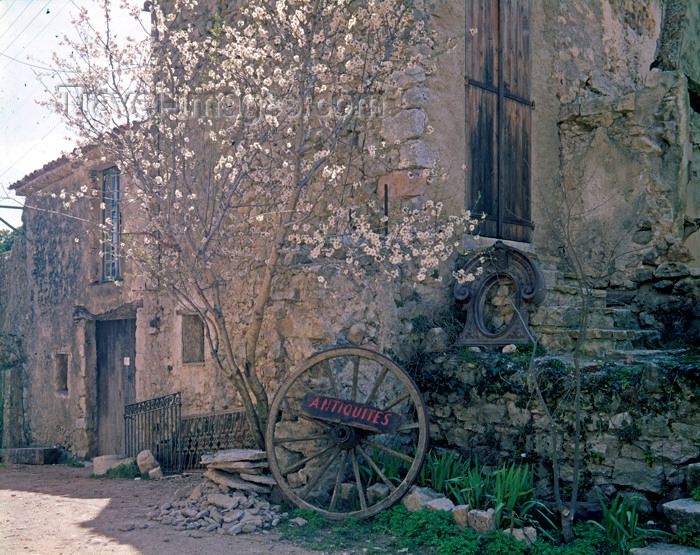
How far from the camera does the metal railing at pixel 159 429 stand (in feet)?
23.8

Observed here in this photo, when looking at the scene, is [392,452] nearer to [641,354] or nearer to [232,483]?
[232,483]

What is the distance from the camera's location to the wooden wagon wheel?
5.01 metres

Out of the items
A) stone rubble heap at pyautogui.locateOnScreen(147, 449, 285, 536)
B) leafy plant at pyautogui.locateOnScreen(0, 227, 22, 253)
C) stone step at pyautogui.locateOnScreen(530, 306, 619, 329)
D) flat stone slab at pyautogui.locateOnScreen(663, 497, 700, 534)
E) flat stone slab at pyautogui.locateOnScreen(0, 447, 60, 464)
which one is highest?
leafy plant at pyautogui.locateOnScreen(0, 227, 22, 253)

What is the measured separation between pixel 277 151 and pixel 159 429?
3.48 metres

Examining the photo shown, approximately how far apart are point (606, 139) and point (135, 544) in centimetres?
619

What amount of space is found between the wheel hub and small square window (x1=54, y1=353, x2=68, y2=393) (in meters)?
6.92

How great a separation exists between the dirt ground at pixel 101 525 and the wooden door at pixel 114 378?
6.58 feet

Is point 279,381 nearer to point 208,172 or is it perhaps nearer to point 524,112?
point 208,172

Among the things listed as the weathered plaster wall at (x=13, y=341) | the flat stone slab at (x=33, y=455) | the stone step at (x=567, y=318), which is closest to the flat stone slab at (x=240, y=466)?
the stone step at (x=567, y=318)

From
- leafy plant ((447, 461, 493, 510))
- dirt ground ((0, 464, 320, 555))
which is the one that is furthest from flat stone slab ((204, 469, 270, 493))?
leafy plant ((447, 461, 493, 510))

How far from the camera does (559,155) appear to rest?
25.4ft

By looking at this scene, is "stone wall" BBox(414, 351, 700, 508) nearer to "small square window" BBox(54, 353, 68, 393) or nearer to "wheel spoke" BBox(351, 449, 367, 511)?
"wheel spoke" BBox(351, 449, 367, 511)

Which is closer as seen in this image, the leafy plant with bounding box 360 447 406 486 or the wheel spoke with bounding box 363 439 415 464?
the wheel spoke with bounding box 363 439 415 464

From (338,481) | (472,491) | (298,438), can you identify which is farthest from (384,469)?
(472,491)
